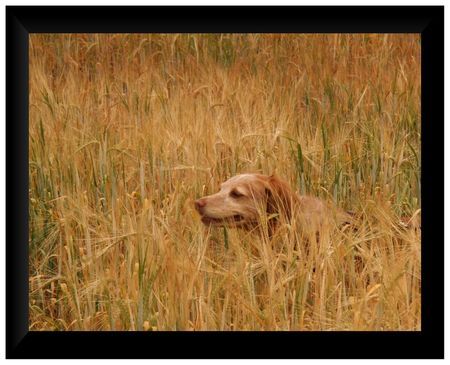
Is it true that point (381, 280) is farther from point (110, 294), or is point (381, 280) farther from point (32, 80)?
point (32, 80)

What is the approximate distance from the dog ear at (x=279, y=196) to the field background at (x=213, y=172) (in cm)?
11

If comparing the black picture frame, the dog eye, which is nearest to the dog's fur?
the dog eye

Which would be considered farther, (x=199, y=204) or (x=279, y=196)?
(x=279, y=196)

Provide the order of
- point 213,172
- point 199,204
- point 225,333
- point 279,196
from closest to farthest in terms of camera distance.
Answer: point 225,333, point 199,204, point 279,196, point 213,172

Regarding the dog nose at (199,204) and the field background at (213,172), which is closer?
the field background at (213,172)

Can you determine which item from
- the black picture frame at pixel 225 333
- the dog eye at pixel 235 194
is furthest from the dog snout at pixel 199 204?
the black picture frame at pixel 225 333

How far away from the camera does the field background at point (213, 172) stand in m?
4.23

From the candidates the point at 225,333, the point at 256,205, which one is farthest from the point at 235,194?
the point at 225,333

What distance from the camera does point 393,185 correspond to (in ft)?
15.4

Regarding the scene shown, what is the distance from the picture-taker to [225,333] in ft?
13.7

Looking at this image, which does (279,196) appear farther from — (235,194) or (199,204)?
(199,204)

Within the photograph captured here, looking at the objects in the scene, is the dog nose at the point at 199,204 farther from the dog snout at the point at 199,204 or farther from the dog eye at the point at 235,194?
the dog eye at the point at 235,194

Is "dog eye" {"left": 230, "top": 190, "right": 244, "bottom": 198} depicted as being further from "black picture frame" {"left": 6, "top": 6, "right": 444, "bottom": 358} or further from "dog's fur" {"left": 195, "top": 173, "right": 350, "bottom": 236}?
"black picture frame" {"left": 6, "top": 6, "right": 444, "bottom": 358}

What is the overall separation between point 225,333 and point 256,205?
68 centimetres
